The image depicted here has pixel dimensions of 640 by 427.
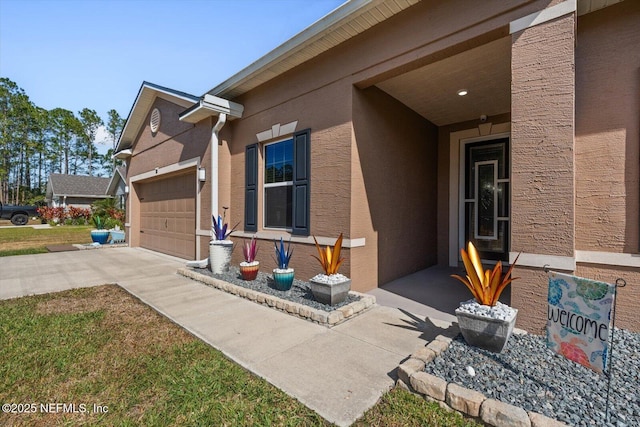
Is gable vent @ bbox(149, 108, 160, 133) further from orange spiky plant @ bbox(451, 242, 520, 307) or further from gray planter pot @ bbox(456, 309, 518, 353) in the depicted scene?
gray planter pot @ bbox(456, 309, 518, 353)

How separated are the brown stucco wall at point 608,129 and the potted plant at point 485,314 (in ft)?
4.69

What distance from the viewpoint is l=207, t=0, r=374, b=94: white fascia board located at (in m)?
4.26

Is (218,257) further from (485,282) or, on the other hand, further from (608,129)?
(608,129)

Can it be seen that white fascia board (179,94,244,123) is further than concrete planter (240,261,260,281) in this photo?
Yes

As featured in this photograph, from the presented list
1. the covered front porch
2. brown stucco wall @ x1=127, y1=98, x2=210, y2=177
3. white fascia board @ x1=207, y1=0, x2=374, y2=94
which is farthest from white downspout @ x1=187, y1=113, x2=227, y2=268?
the covered front porch

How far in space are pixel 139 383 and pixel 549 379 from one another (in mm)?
3480

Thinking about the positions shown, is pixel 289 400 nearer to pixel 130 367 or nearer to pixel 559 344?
pixel 130 367

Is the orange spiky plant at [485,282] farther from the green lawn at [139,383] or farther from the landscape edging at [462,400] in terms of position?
the green lawn at [139,383]

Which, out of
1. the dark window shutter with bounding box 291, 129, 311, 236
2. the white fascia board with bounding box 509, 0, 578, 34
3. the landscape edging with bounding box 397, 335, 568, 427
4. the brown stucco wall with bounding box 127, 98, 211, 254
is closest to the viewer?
the landscape edging with bounding box 397, 335, 568, 427

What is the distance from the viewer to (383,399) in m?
2.27

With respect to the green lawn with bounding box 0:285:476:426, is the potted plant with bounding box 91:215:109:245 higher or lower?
higher

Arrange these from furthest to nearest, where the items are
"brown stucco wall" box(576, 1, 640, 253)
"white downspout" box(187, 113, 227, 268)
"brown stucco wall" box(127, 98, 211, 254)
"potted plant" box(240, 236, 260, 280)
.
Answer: "brown stucco wall" box(127, 98, 211, 254) < "white downspout" box(187, 113, 227, 268) < "potted plant" box(240, 236, 260, 280) < "brown stucco wall" box(576, 1, 640, 253)

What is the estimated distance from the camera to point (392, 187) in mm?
5734

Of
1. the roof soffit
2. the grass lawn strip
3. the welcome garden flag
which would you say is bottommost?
the grass lawn strip
